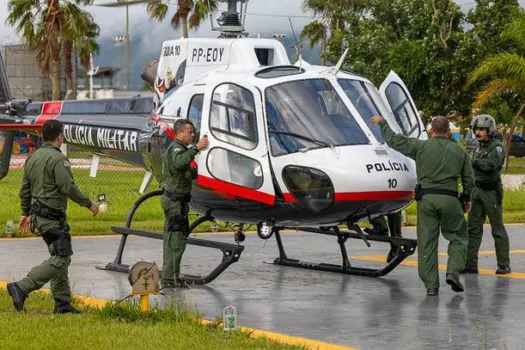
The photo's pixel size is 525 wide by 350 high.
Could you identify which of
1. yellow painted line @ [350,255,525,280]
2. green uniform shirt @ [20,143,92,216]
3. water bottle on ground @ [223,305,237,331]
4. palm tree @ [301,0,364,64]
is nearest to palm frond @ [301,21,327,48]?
palm tree @ [301,0,364,64]

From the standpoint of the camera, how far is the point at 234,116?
13.4 metres

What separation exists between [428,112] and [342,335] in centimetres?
3589

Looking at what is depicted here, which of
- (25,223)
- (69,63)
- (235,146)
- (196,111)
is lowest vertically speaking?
(69,63)

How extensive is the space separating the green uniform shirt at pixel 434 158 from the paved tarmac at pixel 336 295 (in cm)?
121

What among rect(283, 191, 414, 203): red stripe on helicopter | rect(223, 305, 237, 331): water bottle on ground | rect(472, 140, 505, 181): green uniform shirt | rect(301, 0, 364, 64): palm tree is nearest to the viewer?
rect(223, 305, 237, 331): water bottle on ground

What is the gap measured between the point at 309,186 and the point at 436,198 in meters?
1.35

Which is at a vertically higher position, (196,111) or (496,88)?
(196,111)

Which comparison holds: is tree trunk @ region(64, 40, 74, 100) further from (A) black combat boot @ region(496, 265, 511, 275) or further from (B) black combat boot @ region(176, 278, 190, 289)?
(B) black combat boot @ region(176, 278, 190, 289)

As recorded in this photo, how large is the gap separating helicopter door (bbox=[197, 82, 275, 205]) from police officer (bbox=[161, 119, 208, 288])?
469 mm

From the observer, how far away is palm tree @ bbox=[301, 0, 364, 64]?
166ft

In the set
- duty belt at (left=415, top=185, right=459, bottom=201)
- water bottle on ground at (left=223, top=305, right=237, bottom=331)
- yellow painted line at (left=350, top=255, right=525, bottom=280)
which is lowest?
yellow painted line at (left=350, top=255, right=525, bottom=280)

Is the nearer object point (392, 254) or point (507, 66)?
point (392, 254)

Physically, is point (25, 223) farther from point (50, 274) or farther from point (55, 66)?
point (55, 66)

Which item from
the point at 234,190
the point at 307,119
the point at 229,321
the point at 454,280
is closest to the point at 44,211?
the point at 229,321
